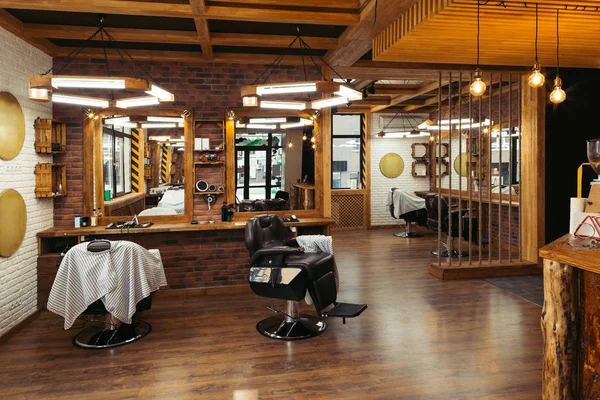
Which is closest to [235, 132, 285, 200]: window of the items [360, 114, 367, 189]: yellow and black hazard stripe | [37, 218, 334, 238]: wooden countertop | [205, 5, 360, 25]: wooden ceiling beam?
[37, 218, 334, 238]: wooden countertop

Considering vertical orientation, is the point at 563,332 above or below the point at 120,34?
below

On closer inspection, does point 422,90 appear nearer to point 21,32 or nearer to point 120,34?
point 120,34

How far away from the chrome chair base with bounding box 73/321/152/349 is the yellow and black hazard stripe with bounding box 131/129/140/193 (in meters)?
1.99

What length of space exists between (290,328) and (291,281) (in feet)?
1.83

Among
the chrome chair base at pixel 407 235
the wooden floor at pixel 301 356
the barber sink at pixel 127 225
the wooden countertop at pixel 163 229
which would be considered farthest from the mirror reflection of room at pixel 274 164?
the chrome chair base at pixel 407 235

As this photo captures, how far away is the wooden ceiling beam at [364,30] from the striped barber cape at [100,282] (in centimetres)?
299

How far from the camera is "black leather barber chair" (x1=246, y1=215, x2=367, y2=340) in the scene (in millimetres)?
3830

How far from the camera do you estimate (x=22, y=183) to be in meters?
4.41

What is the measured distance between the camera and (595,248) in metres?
2.40

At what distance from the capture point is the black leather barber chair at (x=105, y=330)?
3.75 m

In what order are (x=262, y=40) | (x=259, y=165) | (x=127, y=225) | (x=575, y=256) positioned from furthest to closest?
(x=259, y=165) → (x=127, y=225) → (x=262, y=40) → (x=575, y=256)

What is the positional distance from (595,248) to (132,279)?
3317 mm

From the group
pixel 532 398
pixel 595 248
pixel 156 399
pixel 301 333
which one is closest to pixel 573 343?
pixel 595 248

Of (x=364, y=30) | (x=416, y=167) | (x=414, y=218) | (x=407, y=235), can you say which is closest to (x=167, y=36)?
(x=364, y=30)
